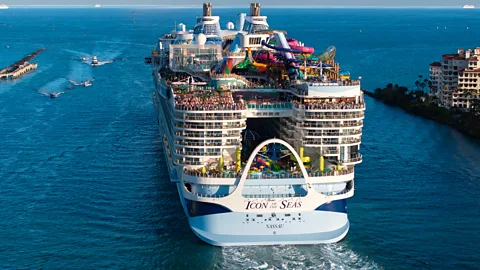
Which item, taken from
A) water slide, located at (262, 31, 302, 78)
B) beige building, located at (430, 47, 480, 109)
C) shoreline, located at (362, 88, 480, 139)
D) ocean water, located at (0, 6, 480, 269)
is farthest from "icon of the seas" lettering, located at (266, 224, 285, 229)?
beige building, located at (430, 47, 480, 109)

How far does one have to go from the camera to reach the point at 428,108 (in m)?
74.8

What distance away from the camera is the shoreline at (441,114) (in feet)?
215

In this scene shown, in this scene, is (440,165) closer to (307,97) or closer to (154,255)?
(307,97)

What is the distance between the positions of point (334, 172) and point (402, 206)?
7639mm

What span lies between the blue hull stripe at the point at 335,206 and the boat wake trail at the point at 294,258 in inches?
69.9

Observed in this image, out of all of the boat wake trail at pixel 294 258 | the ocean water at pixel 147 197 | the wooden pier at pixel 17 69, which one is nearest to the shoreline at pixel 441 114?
the ocean water at pixel 147 197

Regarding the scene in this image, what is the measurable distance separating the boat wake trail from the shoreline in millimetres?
33075

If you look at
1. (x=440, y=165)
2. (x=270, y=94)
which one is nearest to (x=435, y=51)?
(x=440, y=165)

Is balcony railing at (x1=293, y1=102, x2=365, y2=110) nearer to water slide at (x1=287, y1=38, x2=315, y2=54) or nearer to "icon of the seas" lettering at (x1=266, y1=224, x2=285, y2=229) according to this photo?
"icon of the seas" lettering at (x1=266, y1=224, x2=285, y2=229)

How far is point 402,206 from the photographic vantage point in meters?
41.8

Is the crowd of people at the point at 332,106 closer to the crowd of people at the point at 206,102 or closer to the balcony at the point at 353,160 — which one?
the balcony at the point at 353,160

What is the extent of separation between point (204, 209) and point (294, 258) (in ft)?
16.8

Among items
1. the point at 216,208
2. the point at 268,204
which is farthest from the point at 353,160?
the point at 216,208

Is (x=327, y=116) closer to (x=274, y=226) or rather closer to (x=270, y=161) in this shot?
(x=270, y=161)
